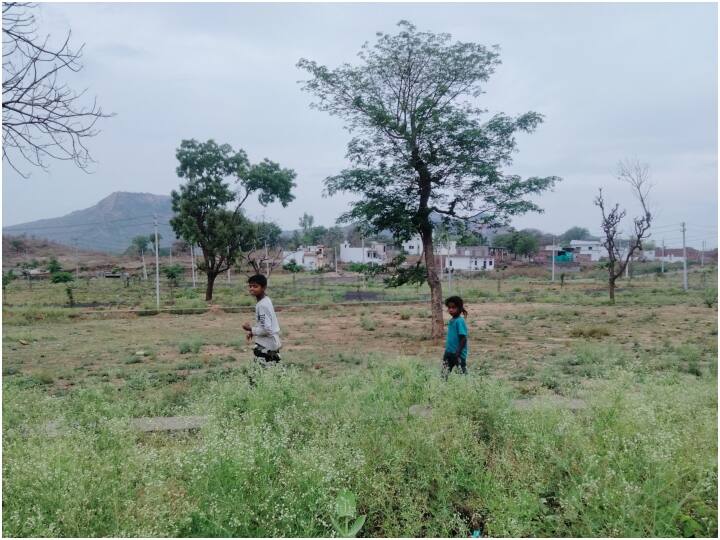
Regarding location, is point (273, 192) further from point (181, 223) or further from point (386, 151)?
point (386, 151)

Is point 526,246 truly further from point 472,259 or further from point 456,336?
point 456,336

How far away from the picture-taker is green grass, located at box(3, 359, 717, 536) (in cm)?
304

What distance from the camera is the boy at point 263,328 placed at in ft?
18.5

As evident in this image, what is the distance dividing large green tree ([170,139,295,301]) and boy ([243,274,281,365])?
2017 centimetres

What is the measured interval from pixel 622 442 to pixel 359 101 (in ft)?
31.6

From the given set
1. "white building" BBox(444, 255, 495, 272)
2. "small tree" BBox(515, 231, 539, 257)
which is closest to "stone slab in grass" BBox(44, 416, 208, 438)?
"small tree" BBox(515, 231, 539, 257)

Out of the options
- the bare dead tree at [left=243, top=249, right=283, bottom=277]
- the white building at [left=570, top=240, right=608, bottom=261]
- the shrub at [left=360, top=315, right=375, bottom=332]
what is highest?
the white building at [left=570, top=240, right=608, bottom=261]

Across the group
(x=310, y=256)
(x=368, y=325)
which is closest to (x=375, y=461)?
(x=368, y=325)

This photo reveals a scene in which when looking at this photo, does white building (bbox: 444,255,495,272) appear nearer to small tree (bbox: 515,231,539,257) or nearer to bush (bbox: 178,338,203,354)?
small tree (bbox: 515,231,539,257)

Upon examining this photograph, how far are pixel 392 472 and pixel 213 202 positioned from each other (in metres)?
24.0

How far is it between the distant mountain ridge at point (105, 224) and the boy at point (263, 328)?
85.3 m

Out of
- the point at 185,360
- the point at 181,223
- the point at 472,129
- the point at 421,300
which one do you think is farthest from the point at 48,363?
the point at 421,300

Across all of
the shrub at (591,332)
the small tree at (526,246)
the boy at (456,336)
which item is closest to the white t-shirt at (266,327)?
the boy at (456,336)

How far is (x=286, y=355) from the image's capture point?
10.6 metres
